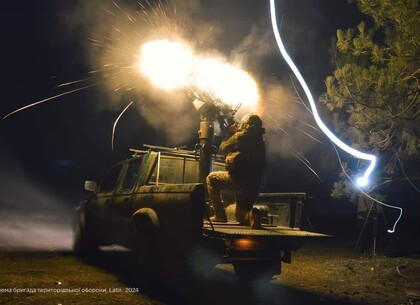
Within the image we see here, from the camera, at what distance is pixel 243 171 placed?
21.0ft

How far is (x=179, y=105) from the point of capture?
32.5 ft

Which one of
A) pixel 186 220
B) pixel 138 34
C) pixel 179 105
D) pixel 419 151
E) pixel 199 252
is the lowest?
pixel 199 252

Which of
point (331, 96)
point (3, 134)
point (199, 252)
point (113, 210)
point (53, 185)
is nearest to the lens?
point (199, 252)

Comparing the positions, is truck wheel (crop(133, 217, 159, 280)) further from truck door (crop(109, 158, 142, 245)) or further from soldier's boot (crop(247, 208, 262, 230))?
soldier's boot (crop(247, 208, 262, 230))

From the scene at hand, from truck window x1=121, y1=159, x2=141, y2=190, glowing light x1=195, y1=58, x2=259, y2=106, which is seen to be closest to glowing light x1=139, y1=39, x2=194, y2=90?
glowing light x1=195, y1=58, x2=259, y2=106

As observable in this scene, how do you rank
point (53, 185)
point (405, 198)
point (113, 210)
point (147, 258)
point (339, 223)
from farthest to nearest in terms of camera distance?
point (53, 185) < point (339, 223) < point (405, 198) < point (113, 210) < point (147, 258)

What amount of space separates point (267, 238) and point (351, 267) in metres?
4.63

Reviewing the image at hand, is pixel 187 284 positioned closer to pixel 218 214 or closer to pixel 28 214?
pixel 218 214

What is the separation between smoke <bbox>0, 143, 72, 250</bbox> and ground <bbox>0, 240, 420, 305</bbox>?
6.68ft

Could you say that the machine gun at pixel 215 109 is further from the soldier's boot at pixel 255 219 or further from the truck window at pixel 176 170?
the soldier's boot at pixel 255 219

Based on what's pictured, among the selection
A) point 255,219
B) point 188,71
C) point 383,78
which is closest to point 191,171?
point 255,219

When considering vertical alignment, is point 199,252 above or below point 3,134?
below

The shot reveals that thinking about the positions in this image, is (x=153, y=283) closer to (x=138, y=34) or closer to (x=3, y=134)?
(x=138, y=34)

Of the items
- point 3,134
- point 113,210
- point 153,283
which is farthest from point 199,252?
point 3,134
